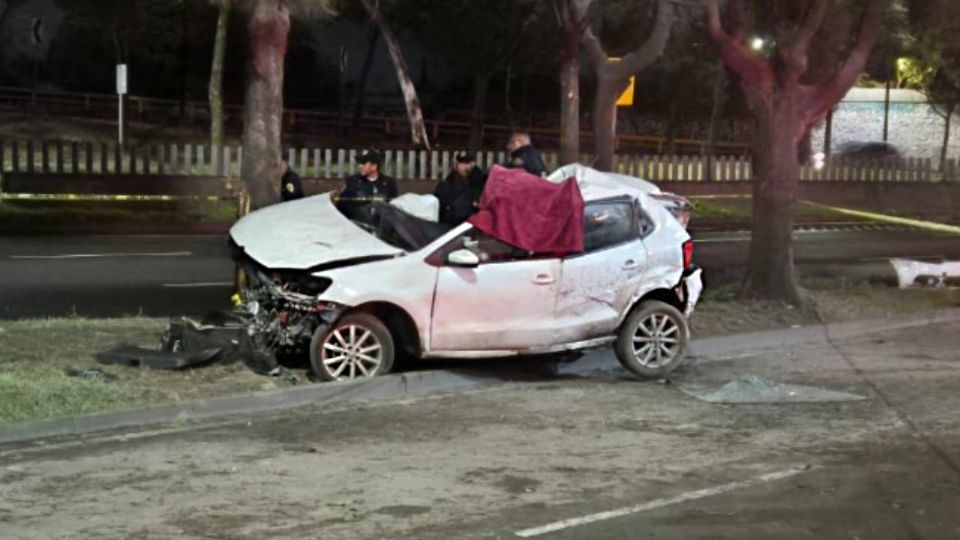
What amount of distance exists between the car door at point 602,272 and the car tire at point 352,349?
1488 mm

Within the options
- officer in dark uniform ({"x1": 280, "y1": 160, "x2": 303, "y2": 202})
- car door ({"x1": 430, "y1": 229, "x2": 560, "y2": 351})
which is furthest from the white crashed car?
officer in dark uniform ({"x1": 280, "y1": 160, "x2": 303, "y2": 202})

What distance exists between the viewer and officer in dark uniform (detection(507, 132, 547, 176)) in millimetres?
11449

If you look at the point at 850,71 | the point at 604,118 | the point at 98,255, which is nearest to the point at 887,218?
the point at 604,118

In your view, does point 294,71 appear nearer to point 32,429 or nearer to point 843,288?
point 843,288

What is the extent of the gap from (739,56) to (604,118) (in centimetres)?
1290

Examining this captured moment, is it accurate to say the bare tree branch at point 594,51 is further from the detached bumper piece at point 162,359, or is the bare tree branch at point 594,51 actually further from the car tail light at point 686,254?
the detached bumper piece at point 162,359

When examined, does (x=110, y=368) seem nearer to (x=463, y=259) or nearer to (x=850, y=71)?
(x=463, y=259)

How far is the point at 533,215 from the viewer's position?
9867mm

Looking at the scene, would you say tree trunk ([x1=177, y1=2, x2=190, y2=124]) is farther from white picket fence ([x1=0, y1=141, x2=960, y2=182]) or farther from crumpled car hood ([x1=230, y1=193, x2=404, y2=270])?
crumpled car hood ([x1=230, y1=193, x2=404, y2=270])

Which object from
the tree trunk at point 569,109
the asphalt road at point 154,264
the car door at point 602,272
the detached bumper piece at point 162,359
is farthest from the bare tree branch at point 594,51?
the detached bumper piece at point 162,359

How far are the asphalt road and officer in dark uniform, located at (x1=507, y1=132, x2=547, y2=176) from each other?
3.95m

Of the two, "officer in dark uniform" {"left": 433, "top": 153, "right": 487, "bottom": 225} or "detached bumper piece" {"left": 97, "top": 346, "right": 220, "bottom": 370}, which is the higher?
"officer in dark uniform" {"left": 433, "top": 153, "right": 487, "bottom": 225}

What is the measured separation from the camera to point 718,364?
11.1 m

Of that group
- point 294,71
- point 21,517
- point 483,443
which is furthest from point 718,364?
point 294,71
